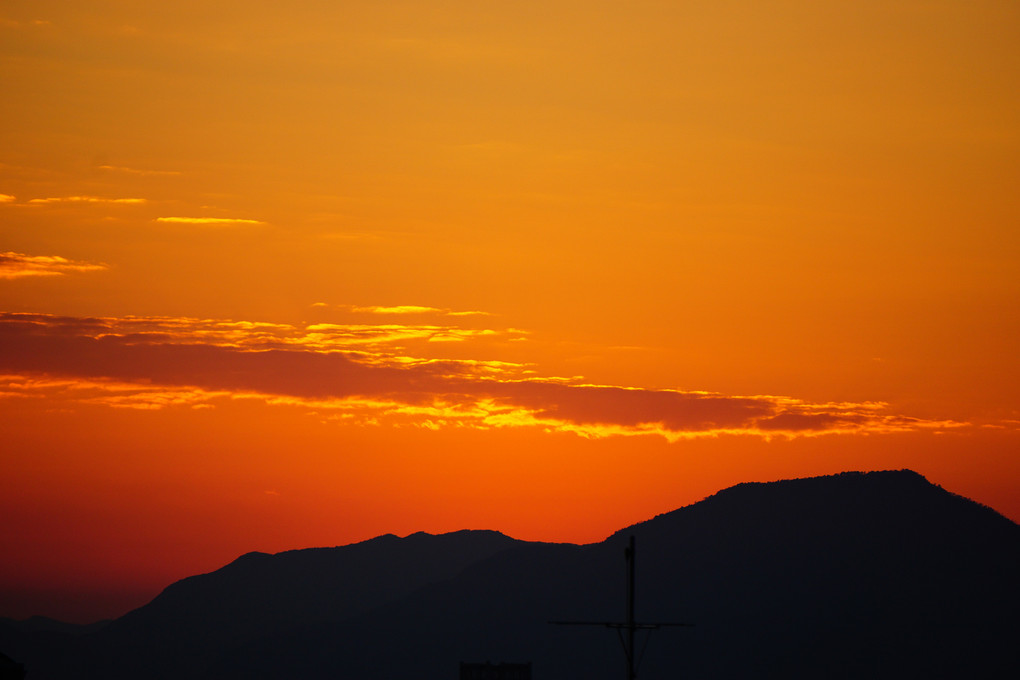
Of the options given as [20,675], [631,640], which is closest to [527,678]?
[20,675]

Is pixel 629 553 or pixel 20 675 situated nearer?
pixel 629 553

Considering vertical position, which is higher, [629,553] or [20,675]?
[629,553]

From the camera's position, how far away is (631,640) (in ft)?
178

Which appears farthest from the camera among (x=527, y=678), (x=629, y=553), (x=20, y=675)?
(x=527, y=678)

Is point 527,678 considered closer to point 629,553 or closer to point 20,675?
point 20,675

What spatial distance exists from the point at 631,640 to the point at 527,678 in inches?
3394

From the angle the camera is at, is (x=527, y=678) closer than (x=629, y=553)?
No

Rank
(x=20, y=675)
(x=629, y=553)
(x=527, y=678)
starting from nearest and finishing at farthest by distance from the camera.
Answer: (x=629, y=553), (x=20, y=675), (x=527, y=678)

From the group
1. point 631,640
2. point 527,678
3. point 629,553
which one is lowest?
point 527,678

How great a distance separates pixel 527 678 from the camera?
451 feet

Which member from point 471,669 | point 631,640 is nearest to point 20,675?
point 631,640

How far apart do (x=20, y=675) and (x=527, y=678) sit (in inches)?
2437

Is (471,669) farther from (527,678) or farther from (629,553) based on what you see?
(629,553)

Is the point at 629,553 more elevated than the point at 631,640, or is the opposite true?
the point at 629,553
